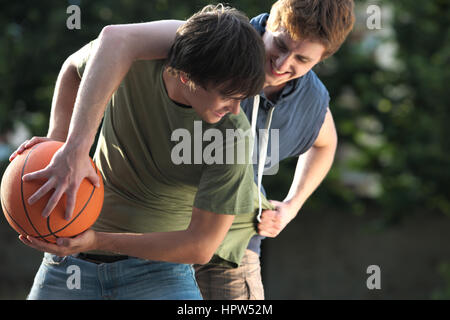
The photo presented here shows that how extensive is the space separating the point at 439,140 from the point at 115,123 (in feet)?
23.3

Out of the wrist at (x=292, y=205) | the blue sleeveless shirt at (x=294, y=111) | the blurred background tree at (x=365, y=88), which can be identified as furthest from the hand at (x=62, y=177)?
the blurred background tree at (x=365, y=88)

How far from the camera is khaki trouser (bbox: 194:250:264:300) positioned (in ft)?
12.3

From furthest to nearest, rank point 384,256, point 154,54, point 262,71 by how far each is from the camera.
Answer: point 384,256 < point 154,54 < point 262,71

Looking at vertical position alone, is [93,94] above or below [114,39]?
below

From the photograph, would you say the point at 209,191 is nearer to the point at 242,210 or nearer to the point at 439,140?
the point at 242,210

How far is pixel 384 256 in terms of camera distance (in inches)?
437

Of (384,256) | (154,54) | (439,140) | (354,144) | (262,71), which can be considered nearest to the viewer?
(262,71)

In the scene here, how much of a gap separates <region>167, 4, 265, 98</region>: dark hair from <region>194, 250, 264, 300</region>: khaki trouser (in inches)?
52.7

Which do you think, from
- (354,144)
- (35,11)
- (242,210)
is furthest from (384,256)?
(242,210)

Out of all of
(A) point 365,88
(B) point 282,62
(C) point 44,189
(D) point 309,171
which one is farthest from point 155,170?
(A) point 365,88

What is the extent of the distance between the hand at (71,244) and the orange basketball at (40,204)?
1.1 inches

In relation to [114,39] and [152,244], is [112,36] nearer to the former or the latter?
[114,39]

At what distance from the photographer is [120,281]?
313 cm

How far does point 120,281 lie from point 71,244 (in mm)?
378
